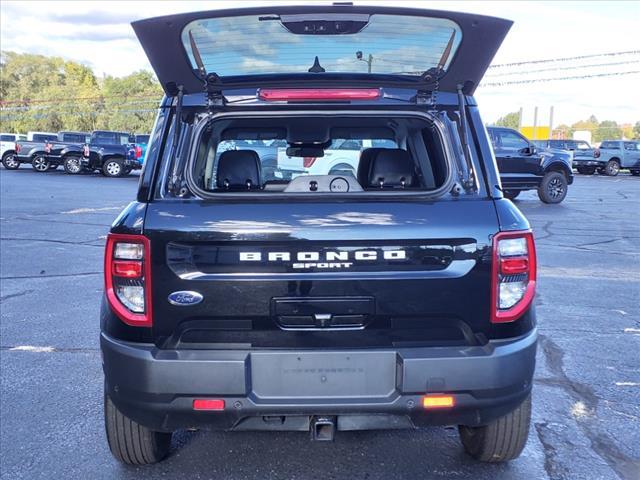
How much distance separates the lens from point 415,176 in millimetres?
3836

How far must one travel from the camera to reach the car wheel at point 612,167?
31.8 meters

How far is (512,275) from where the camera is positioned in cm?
265

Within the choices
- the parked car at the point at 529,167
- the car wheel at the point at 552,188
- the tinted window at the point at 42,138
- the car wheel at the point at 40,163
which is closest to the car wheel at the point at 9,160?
the tinted window at the point at 42,138

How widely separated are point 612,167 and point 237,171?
3239 centimetres

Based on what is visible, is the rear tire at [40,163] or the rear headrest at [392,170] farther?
the rear tire at [40,163]

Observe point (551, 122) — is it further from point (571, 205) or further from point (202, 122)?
point (202, 122)

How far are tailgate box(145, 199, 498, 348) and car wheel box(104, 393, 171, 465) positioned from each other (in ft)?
2.21

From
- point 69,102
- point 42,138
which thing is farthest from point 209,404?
point 69,102

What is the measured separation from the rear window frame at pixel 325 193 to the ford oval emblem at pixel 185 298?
425 millimetres

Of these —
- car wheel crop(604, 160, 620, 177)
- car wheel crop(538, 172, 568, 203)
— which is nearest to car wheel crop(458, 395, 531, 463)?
car wheel crop(538, 172, 568, 203)

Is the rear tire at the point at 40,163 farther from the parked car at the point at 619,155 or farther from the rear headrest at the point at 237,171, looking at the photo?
the rear headrest at the point at 237,171

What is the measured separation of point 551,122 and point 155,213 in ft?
231

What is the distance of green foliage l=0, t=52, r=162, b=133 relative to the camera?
235 ft

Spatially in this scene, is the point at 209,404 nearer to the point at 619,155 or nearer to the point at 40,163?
the point at 40,163
